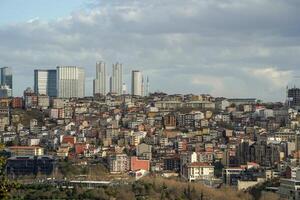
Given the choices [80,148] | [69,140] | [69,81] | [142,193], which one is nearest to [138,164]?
[80,148]

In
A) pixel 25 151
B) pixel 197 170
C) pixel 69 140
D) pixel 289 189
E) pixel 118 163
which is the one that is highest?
pixel 69 140

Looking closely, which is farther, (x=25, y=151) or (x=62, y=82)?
(x=62, y=82)

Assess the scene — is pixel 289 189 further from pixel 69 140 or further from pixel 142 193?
pixel 69 140

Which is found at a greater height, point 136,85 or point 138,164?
point 136,85

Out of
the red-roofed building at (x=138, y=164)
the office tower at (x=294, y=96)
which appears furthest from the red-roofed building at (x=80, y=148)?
the office tower at (x=294, y=96)

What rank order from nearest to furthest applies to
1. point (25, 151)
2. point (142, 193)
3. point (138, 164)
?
1. point (142, 193)
2. point (138, 164)
3. point (25, 151)

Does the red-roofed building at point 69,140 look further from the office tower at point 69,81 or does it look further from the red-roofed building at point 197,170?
the office tower at point 69,81

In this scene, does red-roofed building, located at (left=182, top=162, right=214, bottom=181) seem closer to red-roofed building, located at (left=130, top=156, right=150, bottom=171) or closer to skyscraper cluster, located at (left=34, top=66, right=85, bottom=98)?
red-roofed building, located at (left=130, top=156, right=150, bottom=171)
